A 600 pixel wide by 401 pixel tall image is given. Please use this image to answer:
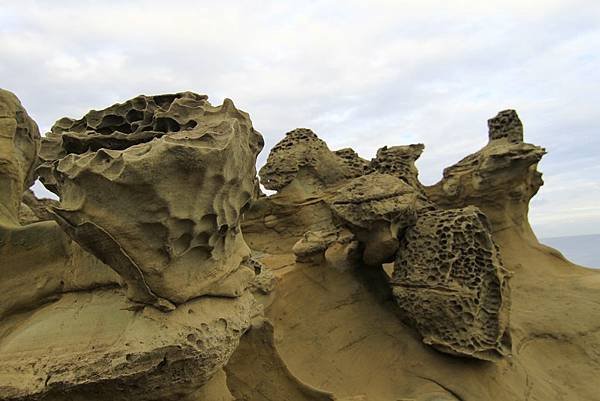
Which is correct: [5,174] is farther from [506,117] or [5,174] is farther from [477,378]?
[506,117]

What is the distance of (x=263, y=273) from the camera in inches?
168

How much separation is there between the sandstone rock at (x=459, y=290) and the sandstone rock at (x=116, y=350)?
2040mm

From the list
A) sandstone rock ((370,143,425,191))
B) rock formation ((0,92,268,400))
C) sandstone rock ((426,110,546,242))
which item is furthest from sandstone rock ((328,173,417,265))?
sandstone rock ((426,110,546,242))

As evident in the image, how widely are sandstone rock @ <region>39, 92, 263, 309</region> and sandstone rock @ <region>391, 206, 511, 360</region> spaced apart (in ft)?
6.39

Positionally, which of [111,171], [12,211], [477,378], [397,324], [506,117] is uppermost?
[506,117]

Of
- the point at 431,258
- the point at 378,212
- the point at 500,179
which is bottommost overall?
the point at 431,258

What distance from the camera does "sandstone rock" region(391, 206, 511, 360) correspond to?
12.1 ft

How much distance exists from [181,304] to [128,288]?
0.22 metres

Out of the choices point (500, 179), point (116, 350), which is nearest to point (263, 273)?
point (116, 350)

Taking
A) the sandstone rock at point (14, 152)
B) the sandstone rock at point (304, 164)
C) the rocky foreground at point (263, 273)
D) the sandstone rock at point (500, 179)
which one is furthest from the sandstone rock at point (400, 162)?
the sandstone rock at point (14, 152)

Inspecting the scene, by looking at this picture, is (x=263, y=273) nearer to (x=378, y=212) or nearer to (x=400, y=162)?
(x=378, y=212)

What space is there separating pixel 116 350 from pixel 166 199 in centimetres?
61

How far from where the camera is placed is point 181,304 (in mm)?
2029

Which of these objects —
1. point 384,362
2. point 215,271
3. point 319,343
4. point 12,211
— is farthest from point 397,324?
point 12,211
